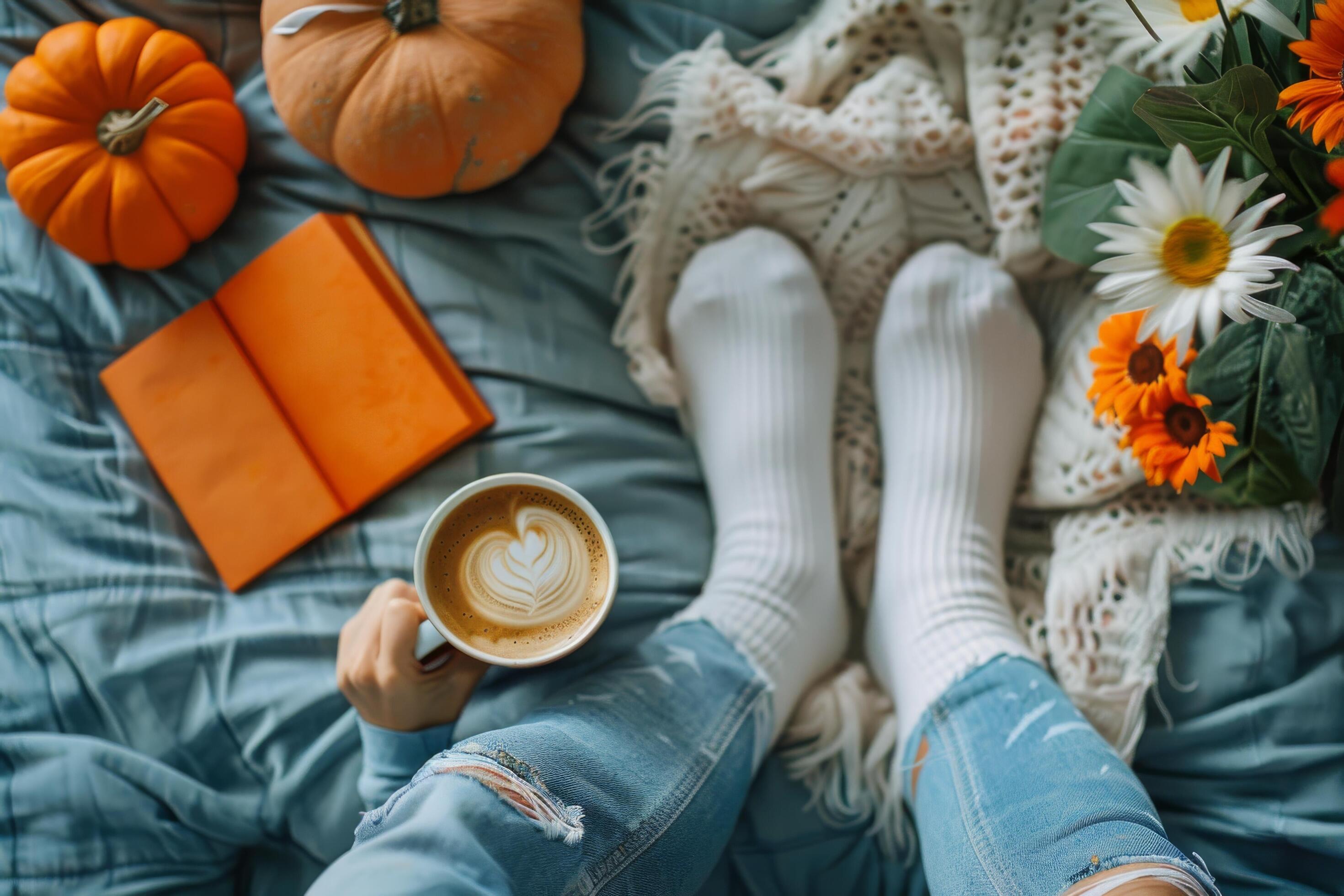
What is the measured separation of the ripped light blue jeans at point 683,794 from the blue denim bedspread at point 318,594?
0.10 metres

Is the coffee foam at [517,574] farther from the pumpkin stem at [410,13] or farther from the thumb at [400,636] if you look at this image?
the pumpkin stem at [410,13]

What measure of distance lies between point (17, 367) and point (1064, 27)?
41.4 inches

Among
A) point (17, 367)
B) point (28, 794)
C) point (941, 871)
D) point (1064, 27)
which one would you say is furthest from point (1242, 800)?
point (17, 367)

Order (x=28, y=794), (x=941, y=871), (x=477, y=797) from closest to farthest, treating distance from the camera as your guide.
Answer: (x=477, y=797), (x=941, y=871), (x=28, y=794)

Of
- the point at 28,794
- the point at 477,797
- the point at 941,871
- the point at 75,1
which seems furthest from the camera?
the point at 75,1

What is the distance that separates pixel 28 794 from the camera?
0.75 meters

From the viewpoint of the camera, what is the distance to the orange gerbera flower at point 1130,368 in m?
0.59

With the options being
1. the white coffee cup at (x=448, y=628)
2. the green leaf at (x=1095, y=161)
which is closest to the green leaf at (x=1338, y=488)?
the green leaf at (x=1095, y=161)

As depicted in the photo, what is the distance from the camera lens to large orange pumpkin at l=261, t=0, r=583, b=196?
2.50 feet

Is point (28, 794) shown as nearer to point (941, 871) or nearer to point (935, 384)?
point (941, 871)

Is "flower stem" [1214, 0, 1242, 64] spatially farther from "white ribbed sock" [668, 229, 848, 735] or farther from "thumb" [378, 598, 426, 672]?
Answer: "thumb" [378, 598, 426, 672]

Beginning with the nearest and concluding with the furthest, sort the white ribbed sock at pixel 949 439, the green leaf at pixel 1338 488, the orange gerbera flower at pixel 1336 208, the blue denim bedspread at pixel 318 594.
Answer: the orange gerbera flower at pixel 1336 208 → the green leaf at pixel 1338 488 → the blue denim bedspread at pixel 318 594 → the white ribbed sock at pixel 949 439

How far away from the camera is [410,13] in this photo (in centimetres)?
76

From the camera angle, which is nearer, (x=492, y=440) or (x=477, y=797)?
(x=477, y=797)
